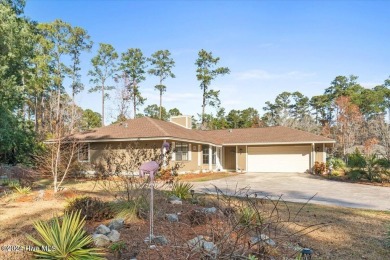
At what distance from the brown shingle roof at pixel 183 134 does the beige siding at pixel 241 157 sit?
888mm

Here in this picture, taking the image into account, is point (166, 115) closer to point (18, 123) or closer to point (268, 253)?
point (18, 123)

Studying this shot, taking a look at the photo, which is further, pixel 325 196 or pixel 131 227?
pixel 325 196

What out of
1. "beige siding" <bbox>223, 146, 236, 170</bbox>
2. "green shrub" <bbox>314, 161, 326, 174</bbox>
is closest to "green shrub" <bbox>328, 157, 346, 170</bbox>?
"green shrub" <bbox>314, 161, 326, 174</bbox>

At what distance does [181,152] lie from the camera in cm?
2212

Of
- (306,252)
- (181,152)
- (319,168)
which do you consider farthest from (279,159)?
(306,252)

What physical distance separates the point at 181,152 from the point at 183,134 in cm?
134

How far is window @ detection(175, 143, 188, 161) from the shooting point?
22.0 meters

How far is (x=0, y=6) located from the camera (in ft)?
39.1

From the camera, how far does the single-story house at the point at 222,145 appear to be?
20.9 m

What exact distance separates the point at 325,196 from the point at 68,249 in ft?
35.0

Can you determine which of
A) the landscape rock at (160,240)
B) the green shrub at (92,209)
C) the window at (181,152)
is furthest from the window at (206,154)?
the landscape rock at (160,240)

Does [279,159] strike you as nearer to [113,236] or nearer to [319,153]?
[319,153]

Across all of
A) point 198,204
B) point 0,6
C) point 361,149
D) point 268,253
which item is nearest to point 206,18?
point 0,6

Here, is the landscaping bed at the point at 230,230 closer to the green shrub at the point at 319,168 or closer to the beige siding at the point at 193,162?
the beige siding at the point at 193,162
